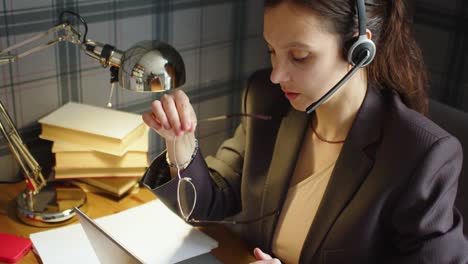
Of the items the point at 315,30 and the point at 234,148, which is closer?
the point at 315,30

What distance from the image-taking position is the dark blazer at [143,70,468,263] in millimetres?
1102

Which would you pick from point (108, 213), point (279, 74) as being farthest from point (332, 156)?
point (108, 213)

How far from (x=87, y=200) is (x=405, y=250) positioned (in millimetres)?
739

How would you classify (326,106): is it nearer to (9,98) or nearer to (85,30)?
(85,30)

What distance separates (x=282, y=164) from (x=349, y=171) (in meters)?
0.18

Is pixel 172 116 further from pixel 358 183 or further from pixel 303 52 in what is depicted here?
pixel 358 183

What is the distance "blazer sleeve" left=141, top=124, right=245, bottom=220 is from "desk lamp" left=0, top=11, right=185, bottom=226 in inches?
7.2

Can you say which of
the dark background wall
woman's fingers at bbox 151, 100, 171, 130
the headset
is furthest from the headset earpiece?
the dark background wall

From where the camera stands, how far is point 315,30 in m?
1.10

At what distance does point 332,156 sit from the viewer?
51.0 inches

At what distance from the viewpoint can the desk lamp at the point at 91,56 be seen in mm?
1176

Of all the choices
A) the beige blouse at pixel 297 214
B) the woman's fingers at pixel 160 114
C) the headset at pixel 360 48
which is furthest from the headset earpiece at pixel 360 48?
the woman's fingers at pixel 160 114

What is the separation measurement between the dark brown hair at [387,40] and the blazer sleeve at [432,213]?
0.59ft

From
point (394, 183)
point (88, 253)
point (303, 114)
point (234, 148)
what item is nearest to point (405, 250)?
point (394, 183)
